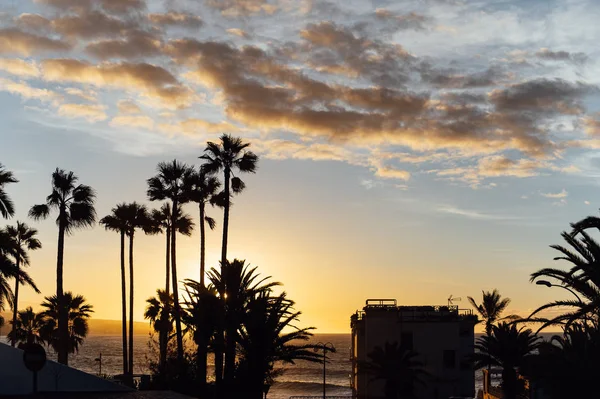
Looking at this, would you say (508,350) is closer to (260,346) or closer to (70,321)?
(260,346)

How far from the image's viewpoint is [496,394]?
65688 mm

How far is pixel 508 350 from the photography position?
61.0 metres

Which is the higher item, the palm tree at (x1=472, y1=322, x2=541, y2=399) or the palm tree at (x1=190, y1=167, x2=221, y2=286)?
the palm tree at (x1=190, y1=167, x2=221, y2=286)

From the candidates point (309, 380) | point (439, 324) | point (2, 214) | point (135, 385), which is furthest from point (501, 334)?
point (309, 380)

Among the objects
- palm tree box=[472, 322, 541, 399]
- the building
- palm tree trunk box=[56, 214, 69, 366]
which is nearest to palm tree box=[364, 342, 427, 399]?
palm tree box=[472, 322, 541, 399]

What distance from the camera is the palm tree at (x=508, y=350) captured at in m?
59.4

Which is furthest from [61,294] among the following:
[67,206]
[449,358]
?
[449,358]

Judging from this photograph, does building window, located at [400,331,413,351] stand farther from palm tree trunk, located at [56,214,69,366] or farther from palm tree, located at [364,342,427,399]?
palm tree trunk, located at [56,214,69,366]

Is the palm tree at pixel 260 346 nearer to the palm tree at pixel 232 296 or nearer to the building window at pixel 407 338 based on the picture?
the palm tree at pixel 232 296

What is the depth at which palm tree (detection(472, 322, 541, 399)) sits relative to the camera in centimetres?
5938

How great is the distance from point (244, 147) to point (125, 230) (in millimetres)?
23249

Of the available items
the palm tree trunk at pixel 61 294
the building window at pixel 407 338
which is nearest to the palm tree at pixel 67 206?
the palm tree trunk at pixel 61 294

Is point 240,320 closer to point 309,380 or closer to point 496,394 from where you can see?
point 496,394

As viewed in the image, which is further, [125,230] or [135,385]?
[125,230]
